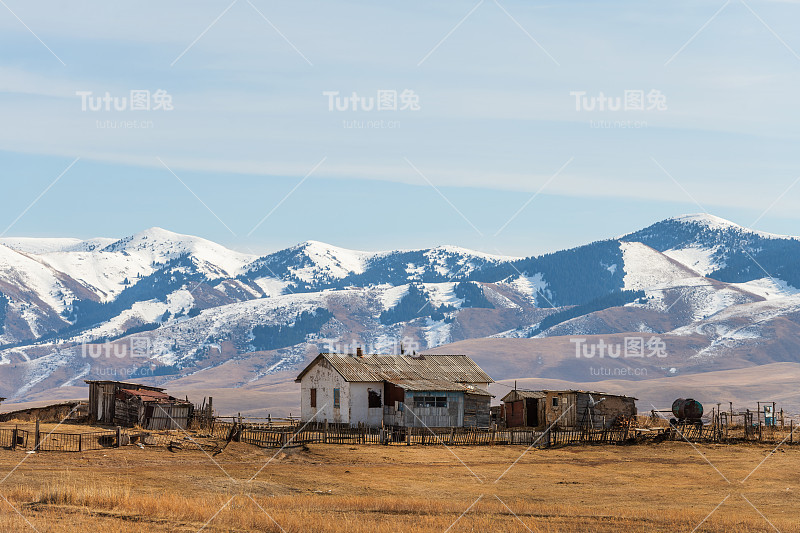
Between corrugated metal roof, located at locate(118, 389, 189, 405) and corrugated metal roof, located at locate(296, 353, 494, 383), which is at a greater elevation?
corrugated metal roof, located at locate(296, 353, 494, 383)

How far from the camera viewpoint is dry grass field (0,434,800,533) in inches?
1375

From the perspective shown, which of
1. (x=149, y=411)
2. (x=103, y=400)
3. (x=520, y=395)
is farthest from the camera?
(x=520, y=395)

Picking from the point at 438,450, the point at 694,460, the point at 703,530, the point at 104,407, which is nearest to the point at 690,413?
the point at 694,460

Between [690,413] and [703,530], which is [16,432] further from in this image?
[690,413]

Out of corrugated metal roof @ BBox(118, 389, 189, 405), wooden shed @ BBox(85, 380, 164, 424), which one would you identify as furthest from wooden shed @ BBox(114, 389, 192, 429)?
wooden shed @ BBox(85, 380, 164, 424)

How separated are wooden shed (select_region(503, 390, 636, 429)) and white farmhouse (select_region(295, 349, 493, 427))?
17.4 ft

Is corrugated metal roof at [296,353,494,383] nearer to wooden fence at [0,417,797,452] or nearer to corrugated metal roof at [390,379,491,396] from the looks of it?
corrugated metal roof at [390,379,491,396]

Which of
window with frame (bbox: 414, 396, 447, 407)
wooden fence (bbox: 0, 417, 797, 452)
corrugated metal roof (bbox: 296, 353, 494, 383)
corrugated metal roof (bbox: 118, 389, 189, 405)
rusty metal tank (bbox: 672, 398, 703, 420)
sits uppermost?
corrugated metal roof (bbox: 296, 353, 494, 383)

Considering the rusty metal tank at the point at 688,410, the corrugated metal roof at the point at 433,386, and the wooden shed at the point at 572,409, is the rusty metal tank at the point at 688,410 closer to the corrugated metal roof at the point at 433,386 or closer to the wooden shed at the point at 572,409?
the wooden shed at the point at 572,409

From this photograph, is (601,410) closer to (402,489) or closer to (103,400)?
(103,400)

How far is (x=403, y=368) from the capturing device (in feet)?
262

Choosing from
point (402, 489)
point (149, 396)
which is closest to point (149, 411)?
point (149, 396)

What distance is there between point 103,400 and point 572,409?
34171 millimetres

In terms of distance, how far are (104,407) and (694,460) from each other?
128 ft
